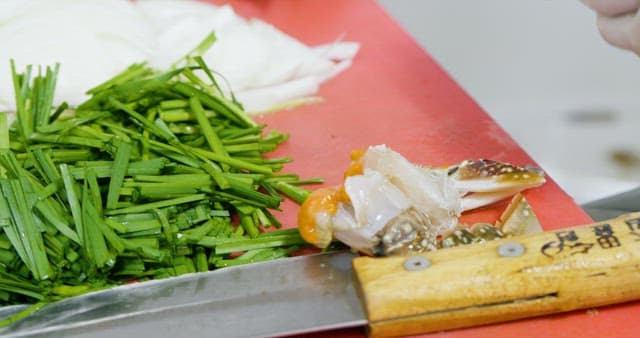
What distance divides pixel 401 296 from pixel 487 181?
1.05 feet

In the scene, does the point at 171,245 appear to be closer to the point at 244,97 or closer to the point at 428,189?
the point at 428,189

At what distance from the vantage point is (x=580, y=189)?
2027 mm

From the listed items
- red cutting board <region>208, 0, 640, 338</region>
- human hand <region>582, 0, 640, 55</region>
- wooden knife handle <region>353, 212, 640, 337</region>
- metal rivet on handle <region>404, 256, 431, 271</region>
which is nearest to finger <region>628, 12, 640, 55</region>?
human hand <region>582, 0, 640, 55</region>

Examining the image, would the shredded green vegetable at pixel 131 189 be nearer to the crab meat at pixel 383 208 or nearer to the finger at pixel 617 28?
the crab meat at pixel 383 208

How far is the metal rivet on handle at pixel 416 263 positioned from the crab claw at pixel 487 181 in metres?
0.22

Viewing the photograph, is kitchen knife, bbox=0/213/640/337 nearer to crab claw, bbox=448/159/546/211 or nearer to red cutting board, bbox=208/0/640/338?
red cutting board, bbox=208/0/640/338

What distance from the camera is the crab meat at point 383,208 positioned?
1064 millimetres

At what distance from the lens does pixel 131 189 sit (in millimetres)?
1143

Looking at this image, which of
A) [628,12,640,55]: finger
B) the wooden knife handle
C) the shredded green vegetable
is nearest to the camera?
the wooden knife handle

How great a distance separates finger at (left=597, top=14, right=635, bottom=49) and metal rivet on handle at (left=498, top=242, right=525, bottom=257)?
0.46 meters

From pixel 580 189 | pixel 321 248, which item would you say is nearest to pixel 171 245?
pixel 321 248

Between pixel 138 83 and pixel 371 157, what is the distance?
0.49 meters

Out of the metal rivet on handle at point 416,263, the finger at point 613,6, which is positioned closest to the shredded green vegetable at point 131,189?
the metal rivet on handle at point 416,263

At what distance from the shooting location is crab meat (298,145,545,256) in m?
1.06
